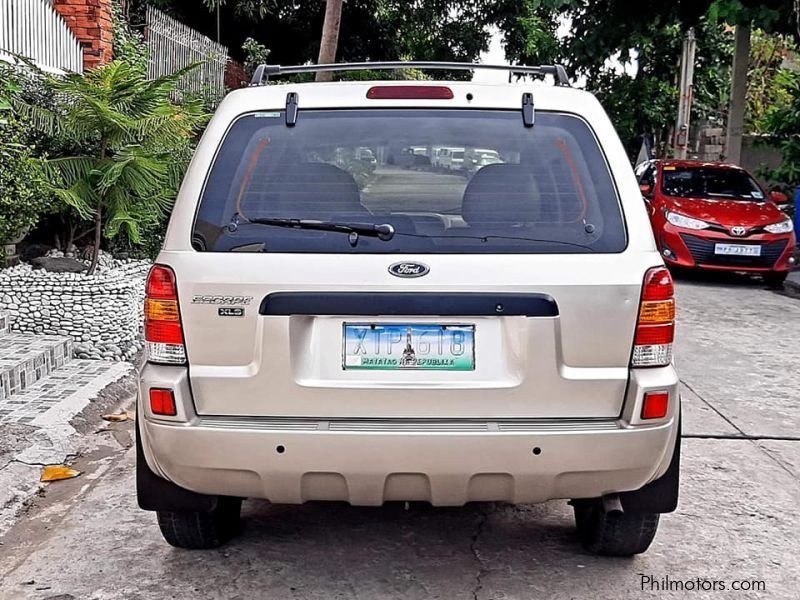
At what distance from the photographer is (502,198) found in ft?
10.6

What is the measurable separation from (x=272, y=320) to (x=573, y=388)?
0.98 m

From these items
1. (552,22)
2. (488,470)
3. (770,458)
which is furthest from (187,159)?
(552,22)

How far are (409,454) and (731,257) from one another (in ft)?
31.6

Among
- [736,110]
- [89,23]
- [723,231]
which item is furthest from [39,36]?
[736,110]

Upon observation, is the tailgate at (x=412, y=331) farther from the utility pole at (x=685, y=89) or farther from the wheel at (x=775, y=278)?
the utility pole at (x=685, y=89)

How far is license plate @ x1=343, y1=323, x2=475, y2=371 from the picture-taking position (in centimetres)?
307

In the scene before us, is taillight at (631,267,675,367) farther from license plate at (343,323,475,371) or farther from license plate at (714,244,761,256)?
license plate at (714,244,761,256)

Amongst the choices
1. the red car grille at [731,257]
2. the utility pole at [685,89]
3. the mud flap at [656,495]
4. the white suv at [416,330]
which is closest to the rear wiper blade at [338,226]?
the white suv at [416,330]

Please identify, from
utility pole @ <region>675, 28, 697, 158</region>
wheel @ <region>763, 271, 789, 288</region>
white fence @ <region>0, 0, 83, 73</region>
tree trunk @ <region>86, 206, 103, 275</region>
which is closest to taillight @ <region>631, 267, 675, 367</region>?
tree trunk @ <region>86, 206, 103, 275</region>

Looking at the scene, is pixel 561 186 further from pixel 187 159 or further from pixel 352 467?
pixel 187 159

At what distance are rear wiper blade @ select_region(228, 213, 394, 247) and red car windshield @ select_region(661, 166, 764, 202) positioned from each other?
33.5 ft

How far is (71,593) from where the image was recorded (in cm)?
343

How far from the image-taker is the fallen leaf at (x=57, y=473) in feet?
15.4

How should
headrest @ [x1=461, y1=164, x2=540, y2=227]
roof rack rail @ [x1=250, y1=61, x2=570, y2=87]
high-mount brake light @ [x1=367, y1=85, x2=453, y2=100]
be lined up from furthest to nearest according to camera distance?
roof rack rail @ [x1=250, y1=61, x2=570, y2=87] → high-mount brake light @ [x1=367, y1=85, x2=453, y2=100] → headrest @ [x1=461, y1=164, x2=540, y2=227]
